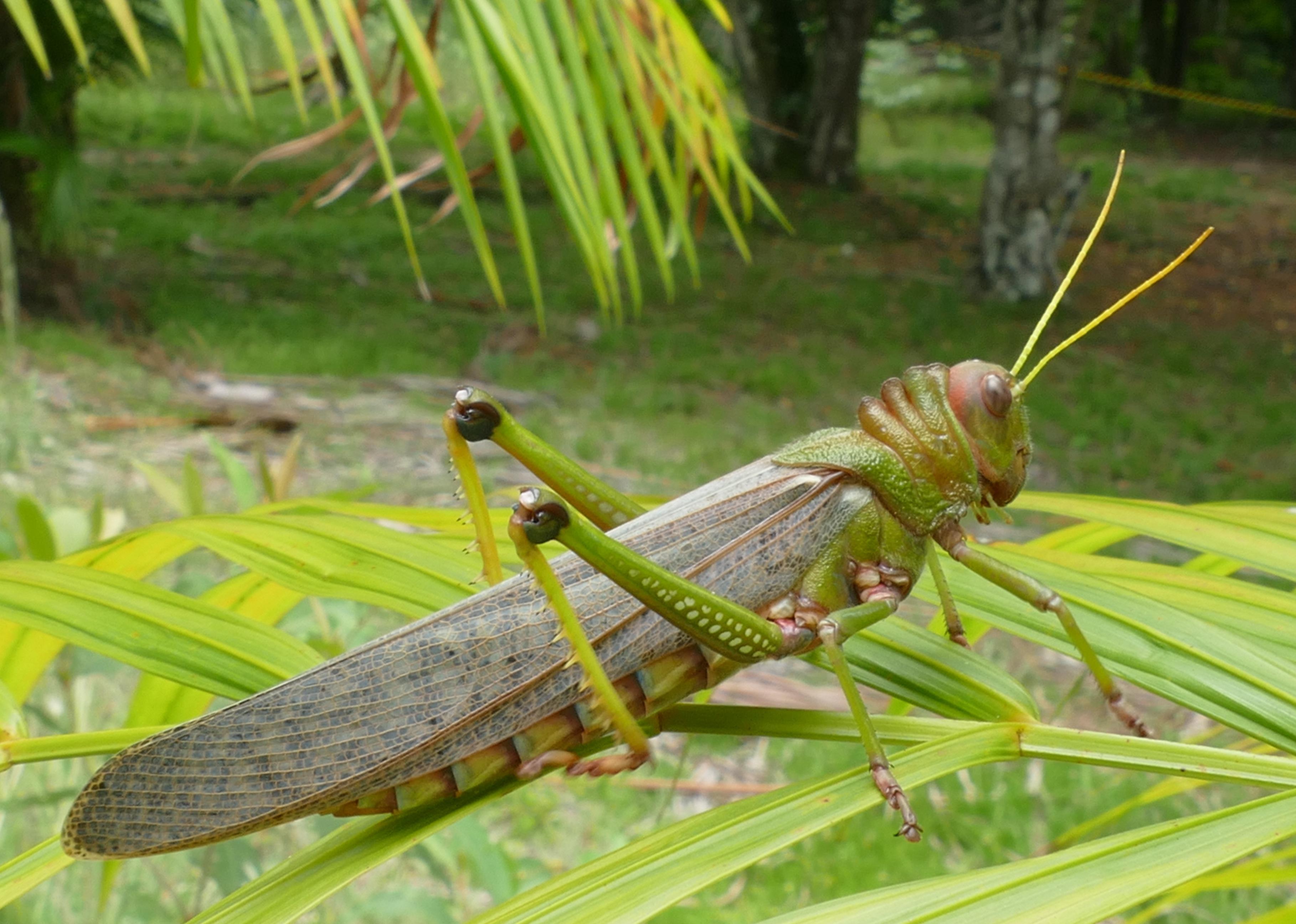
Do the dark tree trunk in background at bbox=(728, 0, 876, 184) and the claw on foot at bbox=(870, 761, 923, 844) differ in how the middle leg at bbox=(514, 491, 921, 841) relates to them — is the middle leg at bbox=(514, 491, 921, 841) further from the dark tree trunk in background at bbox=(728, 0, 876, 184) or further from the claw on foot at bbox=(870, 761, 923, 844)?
the dark tree trunk in background at bbox=(728, 0, 876, 184)

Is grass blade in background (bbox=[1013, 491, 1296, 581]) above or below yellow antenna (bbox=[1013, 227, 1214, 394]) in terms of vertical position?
below

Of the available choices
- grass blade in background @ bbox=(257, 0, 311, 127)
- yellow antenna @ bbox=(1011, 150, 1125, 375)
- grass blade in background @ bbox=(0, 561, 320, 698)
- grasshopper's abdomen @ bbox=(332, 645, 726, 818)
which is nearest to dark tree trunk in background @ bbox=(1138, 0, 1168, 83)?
grass blade in background @ bbox=(257, 0, 311, 127)

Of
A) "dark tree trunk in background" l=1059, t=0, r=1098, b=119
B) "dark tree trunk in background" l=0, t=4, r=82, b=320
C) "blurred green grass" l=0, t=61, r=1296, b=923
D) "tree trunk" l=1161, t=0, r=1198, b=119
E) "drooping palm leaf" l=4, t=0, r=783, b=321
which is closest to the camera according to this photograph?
"drooping palm leaf" l=4, t=0, r=783, b=321

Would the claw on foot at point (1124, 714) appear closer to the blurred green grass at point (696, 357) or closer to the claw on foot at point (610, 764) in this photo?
the claw on foot at point (610, 764)

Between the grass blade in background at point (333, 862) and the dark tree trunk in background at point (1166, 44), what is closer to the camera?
the grass blade in background at point (333, 862)

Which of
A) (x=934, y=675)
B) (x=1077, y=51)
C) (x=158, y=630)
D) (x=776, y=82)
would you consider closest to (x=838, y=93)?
(x=776, y=82)

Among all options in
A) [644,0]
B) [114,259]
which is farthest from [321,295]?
[644,0]

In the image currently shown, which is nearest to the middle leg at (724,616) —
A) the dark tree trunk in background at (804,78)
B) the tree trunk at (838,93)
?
the dark tree trunk in background at (804,78)

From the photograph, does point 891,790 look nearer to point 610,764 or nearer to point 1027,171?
point 610,764
